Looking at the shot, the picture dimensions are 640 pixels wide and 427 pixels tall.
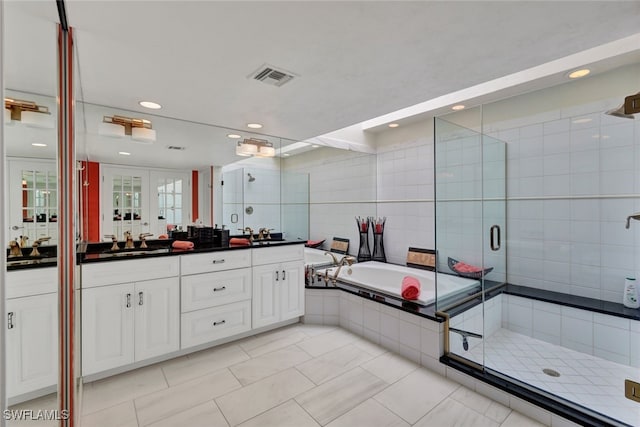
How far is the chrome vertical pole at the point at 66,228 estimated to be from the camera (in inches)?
50.2

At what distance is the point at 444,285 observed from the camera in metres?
2.59

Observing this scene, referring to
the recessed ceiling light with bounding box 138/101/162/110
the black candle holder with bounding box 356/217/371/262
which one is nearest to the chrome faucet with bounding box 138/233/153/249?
the recessed ceiling light with bounding box 138/101/162/110

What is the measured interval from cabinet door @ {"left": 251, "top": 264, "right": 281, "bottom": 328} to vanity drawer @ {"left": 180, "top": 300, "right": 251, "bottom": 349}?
3.4 inches

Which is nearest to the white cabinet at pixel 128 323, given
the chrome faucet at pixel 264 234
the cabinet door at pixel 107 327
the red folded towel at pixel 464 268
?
the cabinet door at pixel 107 327

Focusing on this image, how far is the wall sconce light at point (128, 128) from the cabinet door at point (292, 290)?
5.88ft

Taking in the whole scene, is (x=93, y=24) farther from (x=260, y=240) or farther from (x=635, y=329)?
(x=635, y=329)

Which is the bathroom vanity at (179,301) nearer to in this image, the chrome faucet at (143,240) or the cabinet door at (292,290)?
the cabinet door at (292,290)

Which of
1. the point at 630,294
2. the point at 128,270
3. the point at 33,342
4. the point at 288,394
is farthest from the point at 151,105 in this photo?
the point at 630,294

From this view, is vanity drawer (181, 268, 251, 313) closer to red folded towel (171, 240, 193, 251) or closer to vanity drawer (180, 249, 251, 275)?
vanity drawer (180, 249, 251, 275)

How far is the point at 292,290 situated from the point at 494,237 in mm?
2146

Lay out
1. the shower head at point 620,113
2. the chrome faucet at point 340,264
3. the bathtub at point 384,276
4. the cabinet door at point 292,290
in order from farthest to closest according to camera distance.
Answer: the chrome faucet at point 340,264 < the bathtub at point 384,276 < the cabinet door at point 292,290 < the shower head at point 620,113

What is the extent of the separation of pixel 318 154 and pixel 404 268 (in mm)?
2087

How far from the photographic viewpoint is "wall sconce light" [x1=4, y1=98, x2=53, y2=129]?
678 millimetres

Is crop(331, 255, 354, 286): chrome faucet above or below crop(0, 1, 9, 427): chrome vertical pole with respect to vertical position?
below
